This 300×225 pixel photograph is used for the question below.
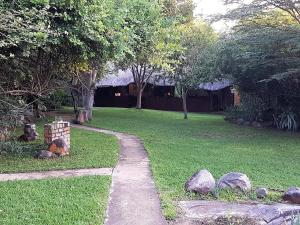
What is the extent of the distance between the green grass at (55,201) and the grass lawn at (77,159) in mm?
1330

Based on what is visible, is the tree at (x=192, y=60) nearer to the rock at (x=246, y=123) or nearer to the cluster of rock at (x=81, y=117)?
the rock at (x=246, y=123)

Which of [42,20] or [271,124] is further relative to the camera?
[271,124]

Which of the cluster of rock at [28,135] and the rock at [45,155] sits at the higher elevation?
the cluster of rock at [28,135]

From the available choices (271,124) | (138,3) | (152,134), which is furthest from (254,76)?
(138,3)

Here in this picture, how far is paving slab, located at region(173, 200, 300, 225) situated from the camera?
5.56 metres

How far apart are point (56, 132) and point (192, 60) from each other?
11.9 meters

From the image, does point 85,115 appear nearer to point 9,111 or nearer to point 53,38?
point 9,111

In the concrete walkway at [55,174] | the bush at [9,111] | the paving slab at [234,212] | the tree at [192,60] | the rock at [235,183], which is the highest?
the tree at [192,60]

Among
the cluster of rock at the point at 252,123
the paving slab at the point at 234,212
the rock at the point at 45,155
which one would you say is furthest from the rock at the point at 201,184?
the cluster of rock at the point at 252,123

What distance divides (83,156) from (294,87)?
11244 millimetres

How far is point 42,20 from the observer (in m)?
7.67

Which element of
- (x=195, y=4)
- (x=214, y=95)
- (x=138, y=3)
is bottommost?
(x=214, y=95)

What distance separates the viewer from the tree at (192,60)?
21078mm

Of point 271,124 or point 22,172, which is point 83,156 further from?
point 271,124
